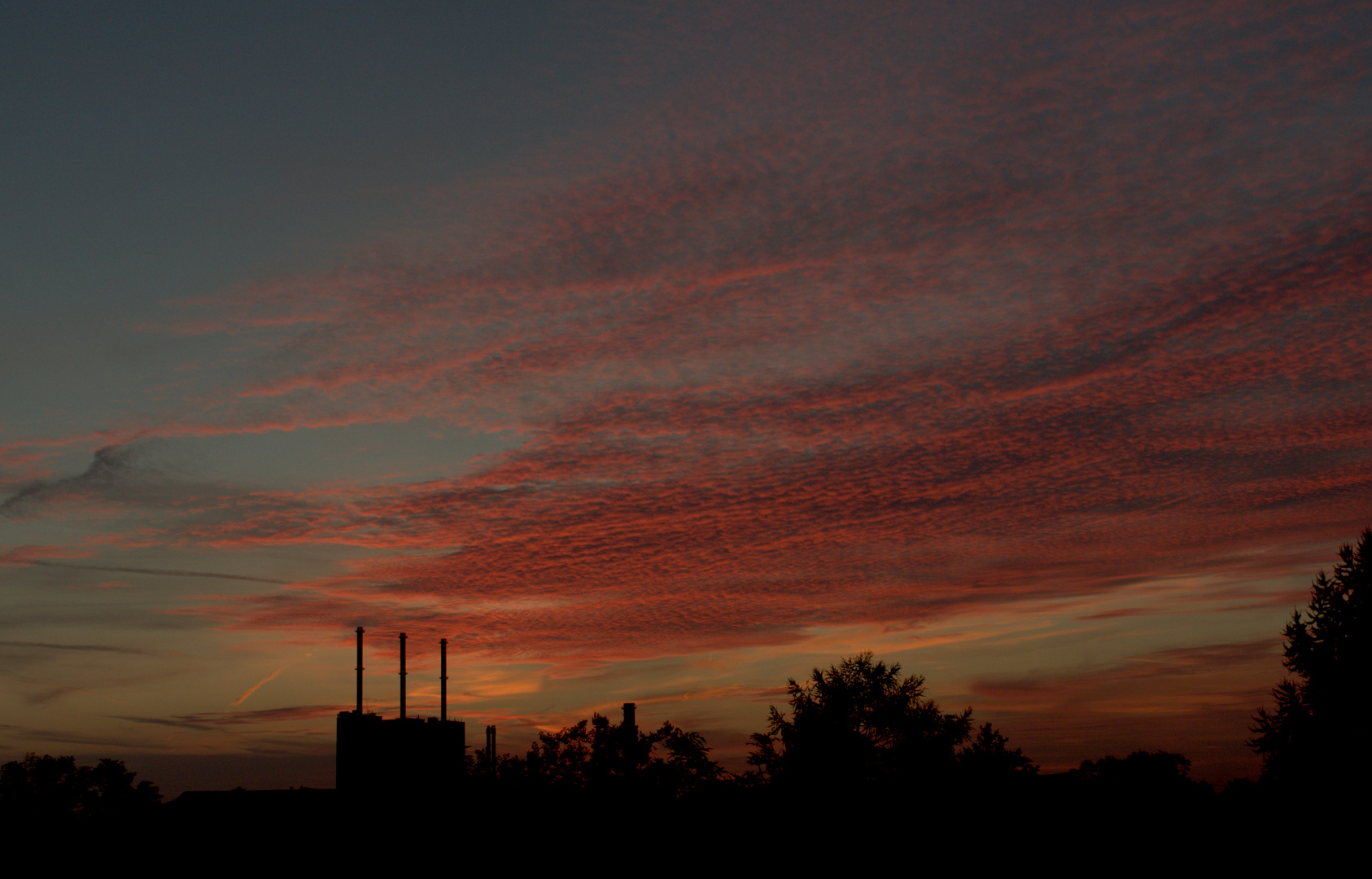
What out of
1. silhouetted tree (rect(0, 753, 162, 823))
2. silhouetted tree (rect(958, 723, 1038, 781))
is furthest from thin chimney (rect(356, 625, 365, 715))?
silhouetted tree (rect(0, 753, 162, 823))

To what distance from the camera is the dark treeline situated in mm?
41156

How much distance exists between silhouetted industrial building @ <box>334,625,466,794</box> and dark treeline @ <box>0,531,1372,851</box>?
2.83 feet

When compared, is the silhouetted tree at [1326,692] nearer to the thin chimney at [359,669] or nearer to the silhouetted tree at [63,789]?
the thin chimney at [359,669]

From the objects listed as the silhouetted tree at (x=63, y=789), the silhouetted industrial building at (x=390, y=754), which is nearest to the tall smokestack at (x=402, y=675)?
the silhouetted industrial building at (x=390, y=754)

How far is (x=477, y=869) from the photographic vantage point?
38594 mm

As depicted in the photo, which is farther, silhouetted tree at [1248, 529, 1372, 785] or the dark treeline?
silhouetted tree at [1248, 529, 1372, 785]

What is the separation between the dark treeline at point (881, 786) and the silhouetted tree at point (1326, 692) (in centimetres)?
9

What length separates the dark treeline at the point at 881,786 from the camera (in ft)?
135

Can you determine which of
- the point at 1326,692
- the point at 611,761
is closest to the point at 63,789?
the point at 611,761

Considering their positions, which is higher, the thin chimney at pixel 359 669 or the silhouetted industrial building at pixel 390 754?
the thin chimney at pixel 359 669

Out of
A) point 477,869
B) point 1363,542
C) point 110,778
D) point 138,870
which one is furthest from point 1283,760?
point 110,778

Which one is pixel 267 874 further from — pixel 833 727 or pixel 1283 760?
pixel 1283 760

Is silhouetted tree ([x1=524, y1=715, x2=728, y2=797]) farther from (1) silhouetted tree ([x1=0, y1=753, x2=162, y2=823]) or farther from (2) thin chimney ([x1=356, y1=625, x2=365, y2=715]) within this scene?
(1) silhouetted tree ([x1=0, y1=753, x2=162, y2=823])

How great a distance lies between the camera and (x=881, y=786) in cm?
7275
